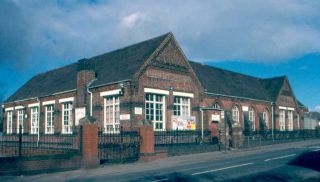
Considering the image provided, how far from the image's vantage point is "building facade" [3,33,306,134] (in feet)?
77.1

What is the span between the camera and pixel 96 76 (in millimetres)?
27172

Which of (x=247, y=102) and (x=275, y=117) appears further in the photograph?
(x=275, y=117)

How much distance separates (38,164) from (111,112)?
9593 mm

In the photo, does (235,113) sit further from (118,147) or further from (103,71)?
(118,147)

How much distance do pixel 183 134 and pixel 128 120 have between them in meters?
3.97

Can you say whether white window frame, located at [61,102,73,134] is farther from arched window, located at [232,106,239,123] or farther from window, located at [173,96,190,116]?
arched window, located at [232,106,239,123]

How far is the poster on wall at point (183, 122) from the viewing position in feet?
80.9

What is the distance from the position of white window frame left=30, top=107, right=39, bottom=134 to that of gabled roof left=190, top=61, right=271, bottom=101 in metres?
16.3

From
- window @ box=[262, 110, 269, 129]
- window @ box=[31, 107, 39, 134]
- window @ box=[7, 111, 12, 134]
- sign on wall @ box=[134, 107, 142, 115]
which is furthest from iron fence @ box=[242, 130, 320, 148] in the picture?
window @ box=[7, 111, 12, 134]

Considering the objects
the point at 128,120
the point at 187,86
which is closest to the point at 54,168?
the point at 128,120

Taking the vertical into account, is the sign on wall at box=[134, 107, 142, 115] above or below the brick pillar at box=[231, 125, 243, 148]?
above

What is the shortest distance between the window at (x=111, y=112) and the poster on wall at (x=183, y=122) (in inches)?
165

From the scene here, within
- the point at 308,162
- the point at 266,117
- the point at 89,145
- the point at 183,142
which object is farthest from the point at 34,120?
the point at 308,162

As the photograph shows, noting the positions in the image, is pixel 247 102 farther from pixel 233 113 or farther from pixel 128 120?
pixel 128 120
